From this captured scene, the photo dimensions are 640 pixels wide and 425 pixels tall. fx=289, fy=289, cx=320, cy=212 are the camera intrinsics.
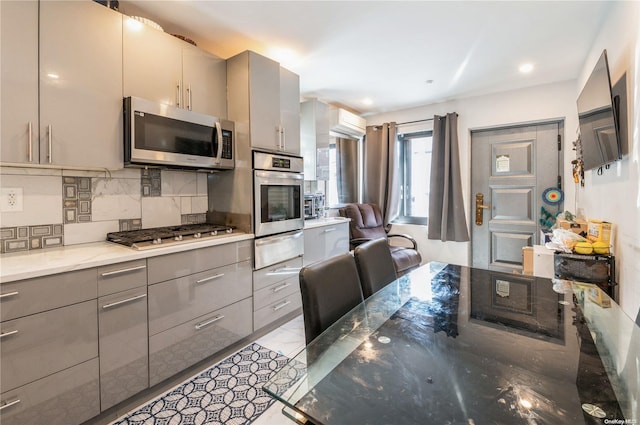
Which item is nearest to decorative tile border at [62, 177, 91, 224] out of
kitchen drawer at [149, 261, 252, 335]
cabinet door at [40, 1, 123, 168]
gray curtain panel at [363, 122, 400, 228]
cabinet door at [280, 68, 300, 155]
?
cabinet door at [40, 1, 123, 168]

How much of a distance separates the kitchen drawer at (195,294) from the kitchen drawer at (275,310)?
233mm

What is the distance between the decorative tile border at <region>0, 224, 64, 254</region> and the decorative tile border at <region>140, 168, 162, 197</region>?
553mm

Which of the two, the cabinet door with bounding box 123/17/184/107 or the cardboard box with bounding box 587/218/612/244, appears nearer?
the cabinet door with bounding box 123/17/184/107

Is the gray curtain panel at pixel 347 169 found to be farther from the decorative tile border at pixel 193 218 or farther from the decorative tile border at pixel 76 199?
the decorative tile border at pixel 76 199

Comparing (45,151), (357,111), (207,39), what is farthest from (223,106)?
(357,111)

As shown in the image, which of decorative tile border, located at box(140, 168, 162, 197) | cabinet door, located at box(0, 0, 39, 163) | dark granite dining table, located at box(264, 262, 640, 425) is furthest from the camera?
decorative tile border, located at box(140, 168, 162, 197)

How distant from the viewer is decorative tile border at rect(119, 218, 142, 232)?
208 cm

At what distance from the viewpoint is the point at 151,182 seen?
7.32ft

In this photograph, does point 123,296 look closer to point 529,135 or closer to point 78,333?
point 78,333

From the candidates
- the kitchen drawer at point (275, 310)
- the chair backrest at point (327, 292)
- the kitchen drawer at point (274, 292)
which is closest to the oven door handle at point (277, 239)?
the kitchen drawer at point (274, 292)

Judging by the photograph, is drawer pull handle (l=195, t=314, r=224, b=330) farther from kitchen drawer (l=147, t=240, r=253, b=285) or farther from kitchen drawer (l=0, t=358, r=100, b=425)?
kitchen drawer (l=0, t=358, r=100, b=425)

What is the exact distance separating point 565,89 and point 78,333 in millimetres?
4770

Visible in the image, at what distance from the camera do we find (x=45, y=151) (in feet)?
5.00

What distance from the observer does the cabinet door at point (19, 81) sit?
1391mm
